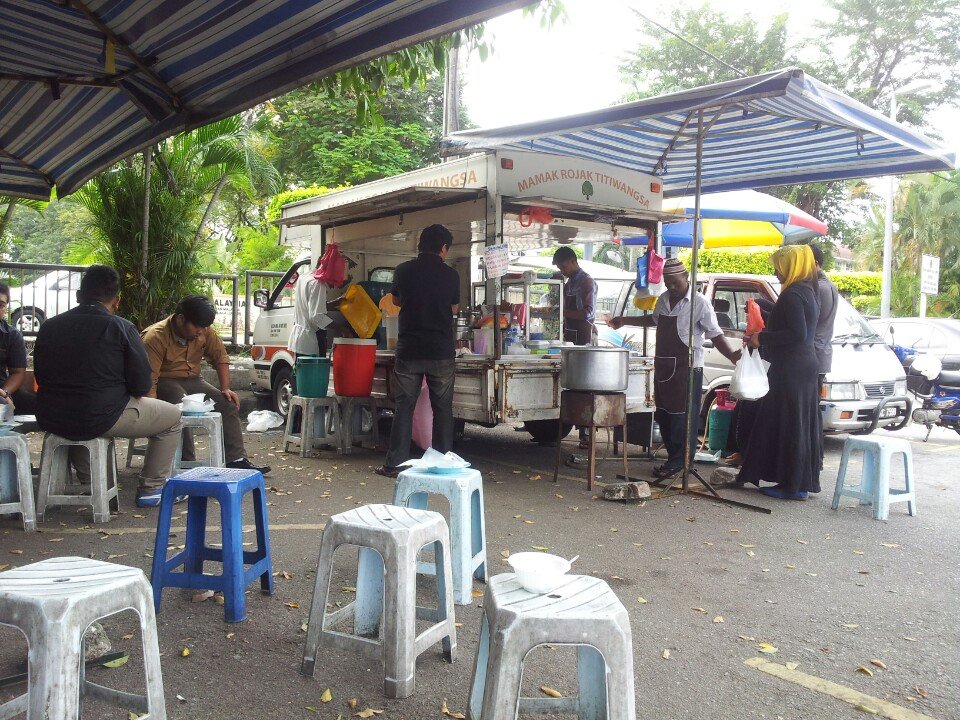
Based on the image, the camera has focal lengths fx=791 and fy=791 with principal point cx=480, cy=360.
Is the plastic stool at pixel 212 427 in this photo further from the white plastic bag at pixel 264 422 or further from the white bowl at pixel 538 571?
the white bowl at pixel 538 571

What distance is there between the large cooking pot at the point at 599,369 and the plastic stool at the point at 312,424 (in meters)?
2.81

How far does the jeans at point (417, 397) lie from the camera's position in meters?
7.03

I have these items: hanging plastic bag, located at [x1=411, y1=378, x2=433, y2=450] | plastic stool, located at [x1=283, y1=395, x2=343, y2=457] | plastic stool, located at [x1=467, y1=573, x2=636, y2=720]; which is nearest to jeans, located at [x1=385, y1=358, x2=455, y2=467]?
hanging plastic bag, located at [x1=411, y1=378, x2=433, y2=450]

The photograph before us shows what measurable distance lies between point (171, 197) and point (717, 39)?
2059 cm

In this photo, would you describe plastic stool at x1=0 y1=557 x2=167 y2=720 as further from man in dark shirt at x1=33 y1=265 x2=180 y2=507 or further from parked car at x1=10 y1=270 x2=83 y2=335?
parked car at x1=10 y1=270 x2=83 y2=335

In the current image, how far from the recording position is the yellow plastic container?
8492mm

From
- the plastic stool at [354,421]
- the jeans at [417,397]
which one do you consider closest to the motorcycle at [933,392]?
the jeans at [417,397]

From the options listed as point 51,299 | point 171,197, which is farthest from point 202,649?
point 51,299

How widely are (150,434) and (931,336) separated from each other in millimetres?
13066

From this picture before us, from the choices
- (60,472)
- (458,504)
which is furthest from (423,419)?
(458,504)

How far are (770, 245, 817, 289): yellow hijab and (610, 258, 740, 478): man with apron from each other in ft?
2.35

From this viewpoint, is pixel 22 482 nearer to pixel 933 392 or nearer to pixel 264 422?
pixel 264 422

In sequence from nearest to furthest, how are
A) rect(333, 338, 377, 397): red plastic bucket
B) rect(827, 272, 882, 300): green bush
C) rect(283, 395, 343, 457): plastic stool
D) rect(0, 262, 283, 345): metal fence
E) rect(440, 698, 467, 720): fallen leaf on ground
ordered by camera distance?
rect(440, 698, 467, 720): fallen leaf on ground → rect(333, 338, 377, 397): red plastic bucket → rect(283, 395, 343, 457): plastic stool → rect(0, 262, 283, 345): metal fence → rect(827, 272, 882, 300): green bush

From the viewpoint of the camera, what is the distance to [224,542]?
3738 millimetres
